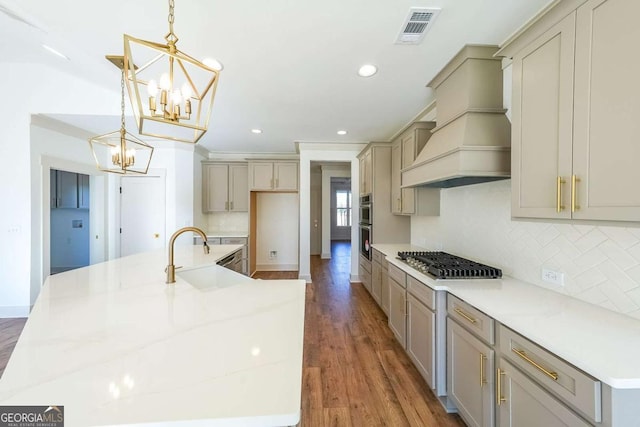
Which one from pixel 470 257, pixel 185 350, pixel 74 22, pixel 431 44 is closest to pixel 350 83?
pixel 431 44

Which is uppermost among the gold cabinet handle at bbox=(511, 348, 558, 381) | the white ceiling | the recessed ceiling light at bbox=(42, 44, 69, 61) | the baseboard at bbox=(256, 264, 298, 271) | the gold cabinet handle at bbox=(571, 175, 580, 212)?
the recessed ceiling light at bbox=(42, 44, 69, 61)

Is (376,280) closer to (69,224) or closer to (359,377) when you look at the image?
(359,377)

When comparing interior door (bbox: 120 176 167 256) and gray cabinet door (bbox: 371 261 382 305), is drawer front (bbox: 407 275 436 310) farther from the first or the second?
interior door (bbox: 120 176 167 256)

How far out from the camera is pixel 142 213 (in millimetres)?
4836

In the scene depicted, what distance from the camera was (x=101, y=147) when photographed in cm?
464

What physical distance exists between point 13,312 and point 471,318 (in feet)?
17.1

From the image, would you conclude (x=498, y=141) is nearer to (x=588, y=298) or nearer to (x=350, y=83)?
(x=588, y=298)

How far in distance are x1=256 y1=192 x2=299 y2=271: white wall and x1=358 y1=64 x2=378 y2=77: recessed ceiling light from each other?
3873mm

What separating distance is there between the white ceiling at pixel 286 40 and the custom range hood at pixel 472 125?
150 mm

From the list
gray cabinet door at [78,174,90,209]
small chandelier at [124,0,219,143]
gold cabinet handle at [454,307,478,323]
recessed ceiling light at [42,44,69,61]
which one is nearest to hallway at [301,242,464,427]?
gold cabinet handle at [454,307,478,323]

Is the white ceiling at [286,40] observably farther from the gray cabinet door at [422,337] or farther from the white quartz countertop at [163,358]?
the gray cabinet door at [422,337]

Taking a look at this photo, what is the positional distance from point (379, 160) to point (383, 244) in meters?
1.29

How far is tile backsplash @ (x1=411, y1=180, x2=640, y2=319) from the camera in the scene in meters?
1.31

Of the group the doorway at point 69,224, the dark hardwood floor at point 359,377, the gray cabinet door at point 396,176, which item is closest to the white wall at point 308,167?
the gray cabinet door at point 396,176
